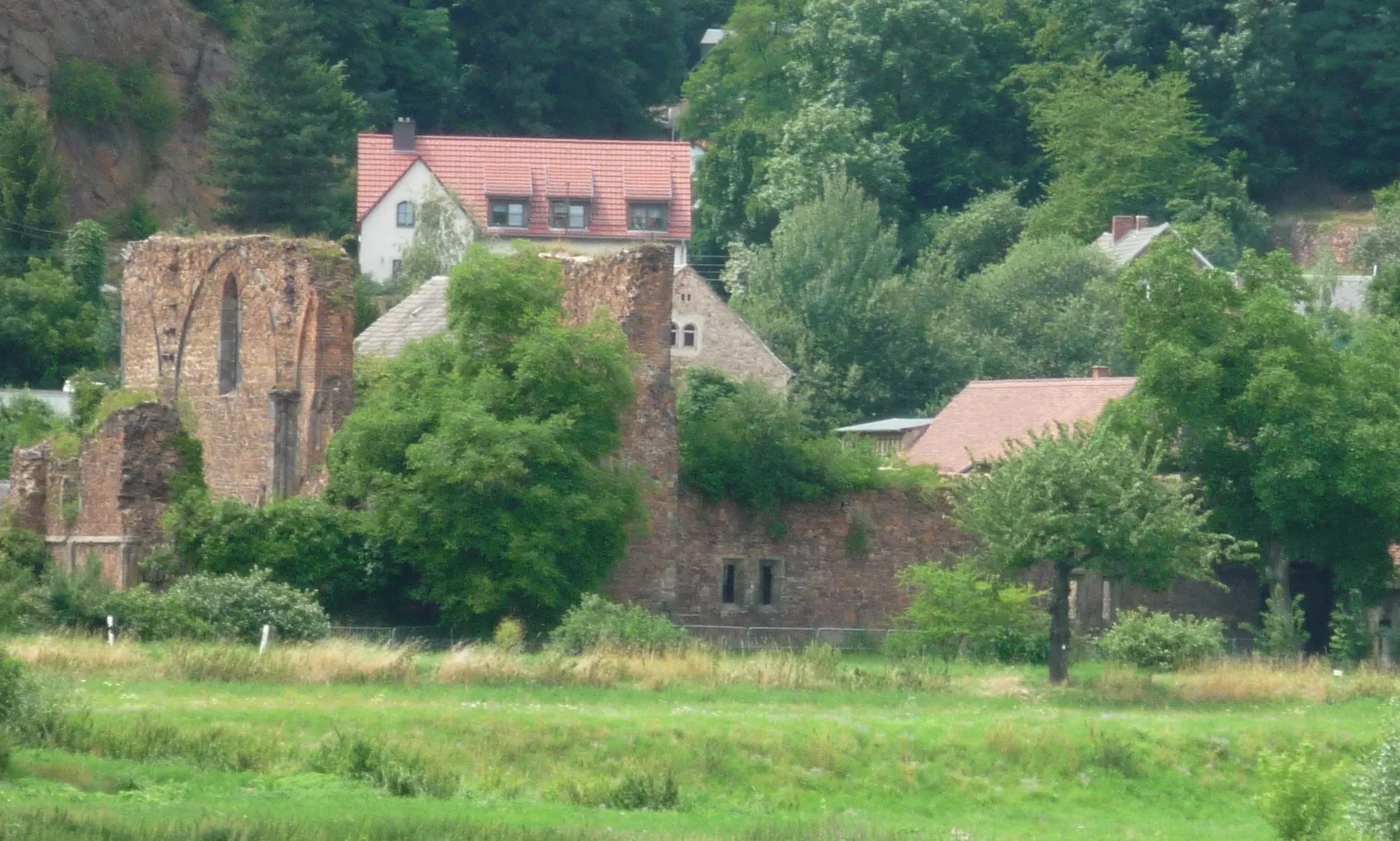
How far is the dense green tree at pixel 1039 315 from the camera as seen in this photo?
239 feet

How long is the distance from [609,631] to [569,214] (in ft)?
161

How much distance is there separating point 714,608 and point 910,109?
4740 centimetres

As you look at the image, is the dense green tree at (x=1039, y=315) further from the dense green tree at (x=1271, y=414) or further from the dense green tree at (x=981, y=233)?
the dense green tree at (x=1271, y=414)

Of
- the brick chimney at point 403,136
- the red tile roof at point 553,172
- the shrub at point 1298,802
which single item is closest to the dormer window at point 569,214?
the red tile roof at point 553,172

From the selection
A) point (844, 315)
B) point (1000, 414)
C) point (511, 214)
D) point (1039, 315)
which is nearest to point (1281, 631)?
point (1000, 414)

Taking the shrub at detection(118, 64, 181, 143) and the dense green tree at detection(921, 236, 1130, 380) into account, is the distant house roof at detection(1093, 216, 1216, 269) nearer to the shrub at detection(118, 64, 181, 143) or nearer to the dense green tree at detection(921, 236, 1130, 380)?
the dense green tree at detection(921, 236, 1130, 380)

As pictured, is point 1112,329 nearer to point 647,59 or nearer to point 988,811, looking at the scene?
point 647,59

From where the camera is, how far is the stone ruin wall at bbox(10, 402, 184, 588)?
130ft

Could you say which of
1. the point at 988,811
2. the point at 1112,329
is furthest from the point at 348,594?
the point at 1112,329

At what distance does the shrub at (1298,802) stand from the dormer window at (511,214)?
202ft

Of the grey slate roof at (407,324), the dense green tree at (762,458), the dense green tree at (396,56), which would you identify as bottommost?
the dense green tree at (762,458)

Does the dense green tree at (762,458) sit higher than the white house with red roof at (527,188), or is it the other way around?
the white house with red roof at (527,188)

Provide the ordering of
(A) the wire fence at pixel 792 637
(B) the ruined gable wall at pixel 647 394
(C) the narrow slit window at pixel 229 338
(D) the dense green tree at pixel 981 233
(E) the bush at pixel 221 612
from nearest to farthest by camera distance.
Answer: (E) the bush at pixel 221 612 < (A) the wire fence at pixel 792 637 < (B) the ruined gable wall at pixel 647 394 < (C) the narrow slit window at pixel 229 338 < (D) the dense green tree at pixel 981 233

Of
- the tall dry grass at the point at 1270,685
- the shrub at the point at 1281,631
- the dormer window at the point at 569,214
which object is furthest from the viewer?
the dormer window at the point at 569,214
